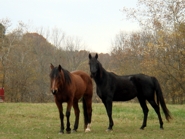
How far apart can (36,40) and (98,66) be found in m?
39.1

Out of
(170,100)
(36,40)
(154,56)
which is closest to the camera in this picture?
(154,56)

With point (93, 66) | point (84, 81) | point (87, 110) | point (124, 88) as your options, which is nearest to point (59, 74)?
point (93, 66)

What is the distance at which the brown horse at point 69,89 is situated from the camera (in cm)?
848

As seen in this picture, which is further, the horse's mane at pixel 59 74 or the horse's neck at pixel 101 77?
the horse's neck at pixel 101 77

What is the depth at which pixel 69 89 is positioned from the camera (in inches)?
350

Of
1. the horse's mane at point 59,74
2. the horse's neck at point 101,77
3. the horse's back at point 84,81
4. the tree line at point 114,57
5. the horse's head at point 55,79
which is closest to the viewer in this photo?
the horse's head at point 55,79

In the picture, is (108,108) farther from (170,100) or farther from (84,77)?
(170,100)

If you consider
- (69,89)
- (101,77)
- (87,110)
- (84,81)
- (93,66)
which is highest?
(93,66)

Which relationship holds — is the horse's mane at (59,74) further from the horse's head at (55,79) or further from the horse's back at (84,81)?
the horse's back at (84,81)

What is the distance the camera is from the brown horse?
8484mm

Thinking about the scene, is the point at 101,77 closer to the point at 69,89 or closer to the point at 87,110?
the point at 69,89

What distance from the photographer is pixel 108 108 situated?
30.8 ft

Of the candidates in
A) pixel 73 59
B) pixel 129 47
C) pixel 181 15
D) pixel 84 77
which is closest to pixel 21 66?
pixel 73 59

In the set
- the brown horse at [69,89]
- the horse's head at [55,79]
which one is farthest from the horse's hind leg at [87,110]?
the horse's head at [55,79]
